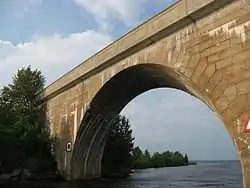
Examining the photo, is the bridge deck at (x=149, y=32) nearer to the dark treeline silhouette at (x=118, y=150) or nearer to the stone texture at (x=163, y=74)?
the stone texture at (x=163, y=74)

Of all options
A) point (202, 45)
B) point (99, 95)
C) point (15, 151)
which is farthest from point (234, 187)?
point (15, 151)

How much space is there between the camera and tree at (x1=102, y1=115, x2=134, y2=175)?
36.2 metres

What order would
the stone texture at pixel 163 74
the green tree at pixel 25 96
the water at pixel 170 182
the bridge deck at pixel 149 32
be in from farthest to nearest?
the green tree at pixel 25 96 < the water at pixel 170 182 < the bridge deck at pixel 149 32 < the stone texture at pixel 163 74

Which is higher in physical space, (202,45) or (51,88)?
(51,88)

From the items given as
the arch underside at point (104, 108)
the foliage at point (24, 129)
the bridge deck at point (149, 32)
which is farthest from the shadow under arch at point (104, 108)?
the foliage at point (24, 129)

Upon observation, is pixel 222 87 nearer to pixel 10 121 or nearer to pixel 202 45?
pixel 202 45

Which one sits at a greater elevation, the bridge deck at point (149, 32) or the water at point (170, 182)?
the bridge deck at point (149, 32)

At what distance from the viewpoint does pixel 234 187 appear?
2075cm

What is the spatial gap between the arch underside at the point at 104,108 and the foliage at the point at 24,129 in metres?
3.15

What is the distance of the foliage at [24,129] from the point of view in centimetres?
2513

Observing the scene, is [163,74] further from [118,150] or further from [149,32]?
[118,150]

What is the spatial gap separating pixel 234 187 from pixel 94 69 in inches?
448

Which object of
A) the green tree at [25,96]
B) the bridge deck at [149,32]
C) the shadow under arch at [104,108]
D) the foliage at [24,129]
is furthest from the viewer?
the green tree at [25,96]

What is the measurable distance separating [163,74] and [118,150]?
21.8 metres
